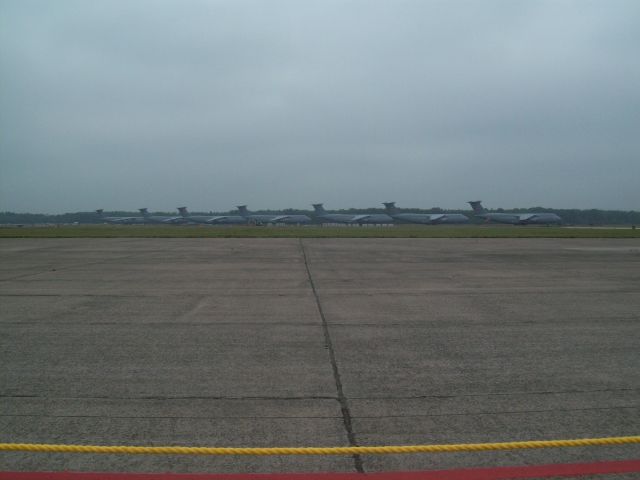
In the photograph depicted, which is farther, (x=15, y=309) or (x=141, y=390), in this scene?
(x=15, y=309)

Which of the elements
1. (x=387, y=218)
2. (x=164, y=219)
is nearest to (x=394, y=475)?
(x=387, y=218)

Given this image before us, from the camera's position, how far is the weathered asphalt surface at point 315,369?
4.29 metres

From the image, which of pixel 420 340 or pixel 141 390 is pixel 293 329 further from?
pixel 141 390

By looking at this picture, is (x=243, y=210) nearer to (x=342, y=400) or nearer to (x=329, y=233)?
(x=329, y=233)

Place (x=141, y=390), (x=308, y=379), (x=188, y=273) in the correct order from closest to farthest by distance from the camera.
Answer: (x=141, y=390) < (x=308, y=379) < (x=188, y=273)

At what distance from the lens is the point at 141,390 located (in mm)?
5418

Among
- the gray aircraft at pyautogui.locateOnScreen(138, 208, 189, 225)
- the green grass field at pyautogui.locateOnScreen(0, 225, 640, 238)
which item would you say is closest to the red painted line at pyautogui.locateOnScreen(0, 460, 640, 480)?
the green grass field at pyautogui.locateOnScreen(0, 225, 640, 238)

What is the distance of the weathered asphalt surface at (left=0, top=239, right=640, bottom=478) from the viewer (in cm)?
429

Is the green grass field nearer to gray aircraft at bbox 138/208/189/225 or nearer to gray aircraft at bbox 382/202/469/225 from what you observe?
gray aircraft at bbox 382/202/469/225

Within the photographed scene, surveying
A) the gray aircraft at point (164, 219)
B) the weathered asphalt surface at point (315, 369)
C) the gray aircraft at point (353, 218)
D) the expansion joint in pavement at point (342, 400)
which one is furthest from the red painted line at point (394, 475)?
the gray aircraft at point (164, 219)

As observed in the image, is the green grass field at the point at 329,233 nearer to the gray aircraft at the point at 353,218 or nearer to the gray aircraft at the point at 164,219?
the gray aircraft at the point at 353,218

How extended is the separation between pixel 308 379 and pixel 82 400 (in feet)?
8.71

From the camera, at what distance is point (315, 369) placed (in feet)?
20.2

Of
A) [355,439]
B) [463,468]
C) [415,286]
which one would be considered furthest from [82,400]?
[415,286]
